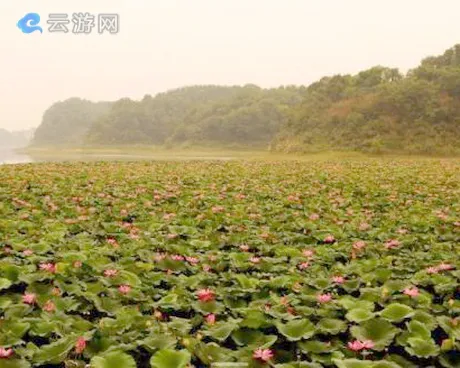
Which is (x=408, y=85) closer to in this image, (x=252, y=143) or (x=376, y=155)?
(x=376, y=155)

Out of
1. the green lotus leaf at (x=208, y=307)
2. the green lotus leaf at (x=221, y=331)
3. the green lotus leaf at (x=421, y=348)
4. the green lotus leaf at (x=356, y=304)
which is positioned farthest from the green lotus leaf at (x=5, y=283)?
the green lotus leaf at (x=421, y=348)

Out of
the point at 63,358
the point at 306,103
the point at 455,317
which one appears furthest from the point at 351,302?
the point at 306,103

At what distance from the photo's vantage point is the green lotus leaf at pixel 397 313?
315 cm

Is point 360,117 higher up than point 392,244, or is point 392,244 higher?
point 360,117

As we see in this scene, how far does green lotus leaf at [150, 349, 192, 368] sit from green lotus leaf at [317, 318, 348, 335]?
1041mm

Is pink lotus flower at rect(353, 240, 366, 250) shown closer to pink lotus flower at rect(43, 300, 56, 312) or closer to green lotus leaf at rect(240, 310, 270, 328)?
green lotus leaf at rect(240, 310, 270, 328)

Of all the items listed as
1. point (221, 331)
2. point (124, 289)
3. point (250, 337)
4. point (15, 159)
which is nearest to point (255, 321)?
point (250, 337)

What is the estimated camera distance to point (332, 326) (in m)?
3.21

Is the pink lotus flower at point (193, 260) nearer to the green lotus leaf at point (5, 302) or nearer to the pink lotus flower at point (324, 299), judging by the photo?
the pink lotus flower at point (324, 299)

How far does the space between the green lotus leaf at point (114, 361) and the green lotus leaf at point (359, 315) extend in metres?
1.41

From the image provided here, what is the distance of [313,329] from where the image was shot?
3061 mm

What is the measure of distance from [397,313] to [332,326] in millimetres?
416

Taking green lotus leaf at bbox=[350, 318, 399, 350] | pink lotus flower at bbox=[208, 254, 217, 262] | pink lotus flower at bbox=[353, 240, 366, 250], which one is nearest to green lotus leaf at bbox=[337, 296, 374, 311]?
green lotus leaf at bbox=[350, 318, 399, 350]

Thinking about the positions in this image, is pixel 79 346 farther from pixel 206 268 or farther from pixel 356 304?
pixel 206 268
